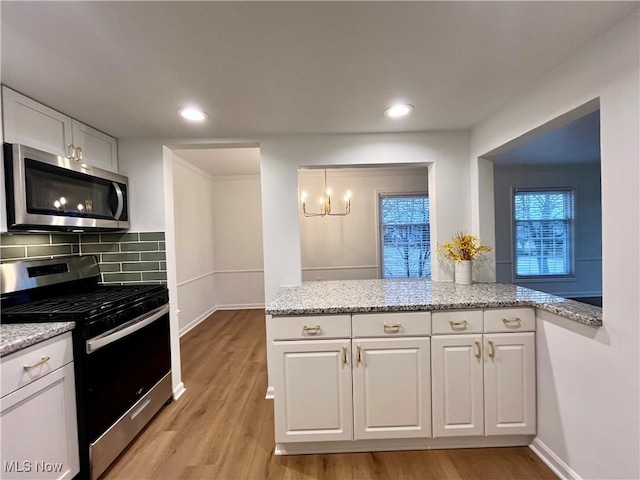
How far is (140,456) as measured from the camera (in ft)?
5.59

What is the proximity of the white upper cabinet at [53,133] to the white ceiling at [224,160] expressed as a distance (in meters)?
1.19

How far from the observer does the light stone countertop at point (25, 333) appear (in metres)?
1.16

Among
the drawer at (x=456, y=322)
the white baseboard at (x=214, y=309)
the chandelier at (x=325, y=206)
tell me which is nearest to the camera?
the drawer at (x=456, y=322)

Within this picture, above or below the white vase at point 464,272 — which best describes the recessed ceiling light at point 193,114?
above

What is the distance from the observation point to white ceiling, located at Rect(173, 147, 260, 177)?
11.5ft

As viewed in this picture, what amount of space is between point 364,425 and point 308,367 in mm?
470

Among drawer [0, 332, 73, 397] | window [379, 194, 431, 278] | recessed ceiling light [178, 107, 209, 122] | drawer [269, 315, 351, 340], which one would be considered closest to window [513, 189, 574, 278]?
window [379, 194, 431, 278]

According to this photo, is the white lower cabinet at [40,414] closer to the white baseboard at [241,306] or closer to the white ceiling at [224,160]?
the white ceiling at [224,160]

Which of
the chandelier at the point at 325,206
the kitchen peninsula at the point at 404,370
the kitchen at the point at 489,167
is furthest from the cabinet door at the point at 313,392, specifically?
the chandelier at the point at 325,206

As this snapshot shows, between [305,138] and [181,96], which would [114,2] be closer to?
[181,96]

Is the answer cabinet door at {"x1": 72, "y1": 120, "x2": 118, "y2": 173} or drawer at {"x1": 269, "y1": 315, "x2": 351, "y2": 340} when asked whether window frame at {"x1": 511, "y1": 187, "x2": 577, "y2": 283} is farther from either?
cabinet door at {"x1": 72, "y1": 120, "x2": 118, "y2": 173}

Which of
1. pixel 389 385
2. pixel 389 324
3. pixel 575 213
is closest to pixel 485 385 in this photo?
pixel 389 385

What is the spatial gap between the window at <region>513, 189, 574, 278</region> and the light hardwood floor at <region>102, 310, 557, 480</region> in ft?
12.6

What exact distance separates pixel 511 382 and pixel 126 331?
89.2 inches
